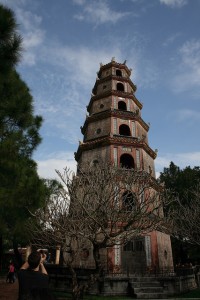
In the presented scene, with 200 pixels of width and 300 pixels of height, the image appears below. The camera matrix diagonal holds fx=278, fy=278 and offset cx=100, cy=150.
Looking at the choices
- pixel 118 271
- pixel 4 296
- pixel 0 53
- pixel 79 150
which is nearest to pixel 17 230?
pixel 4 296

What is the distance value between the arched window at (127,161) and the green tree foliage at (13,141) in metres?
10.2

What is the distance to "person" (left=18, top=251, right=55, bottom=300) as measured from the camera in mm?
3338

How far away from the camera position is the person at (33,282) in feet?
11.0

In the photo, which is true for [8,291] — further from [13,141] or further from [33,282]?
[33,282]

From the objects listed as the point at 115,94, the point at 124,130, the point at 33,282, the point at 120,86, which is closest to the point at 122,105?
the point at 115,94

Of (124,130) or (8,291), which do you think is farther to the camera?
(124,130)

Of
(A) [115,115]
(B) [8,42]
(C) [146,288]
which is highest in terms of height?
(A) [115,115]

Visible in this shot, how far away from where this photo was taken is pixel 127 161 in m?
20.6

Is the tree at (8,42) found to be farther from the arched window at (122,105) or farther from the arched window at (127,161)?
the arched window at (122,105)

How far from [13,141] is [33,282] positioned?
6661mm

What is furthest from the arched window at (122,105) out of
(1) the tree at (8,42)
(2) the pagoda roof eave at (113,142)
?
(1) the tree at (8,42)

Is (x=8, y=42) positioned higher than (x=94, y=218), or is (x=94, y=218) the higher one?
(x=8, y=42)

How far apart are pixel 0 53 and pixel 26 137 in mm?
3456

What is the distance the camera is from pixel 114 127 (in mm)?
20578
